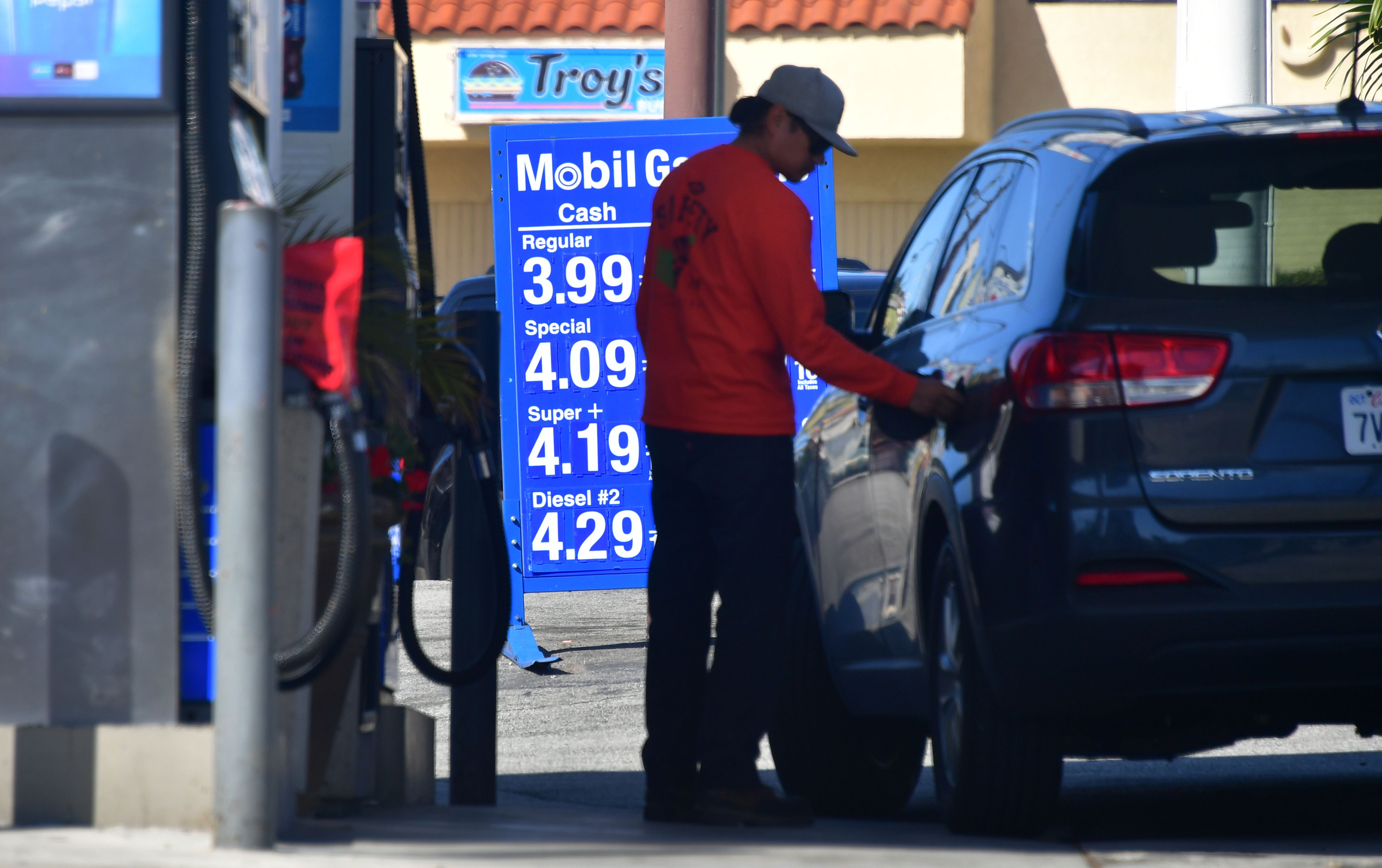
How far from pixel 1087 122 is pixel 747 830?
1.78 meters

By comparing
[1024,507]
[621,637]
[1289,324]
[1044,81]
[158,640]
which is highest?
[1044,81]

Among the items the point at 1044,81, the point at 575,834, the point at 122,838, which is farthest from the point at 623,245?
the point at 1044,81

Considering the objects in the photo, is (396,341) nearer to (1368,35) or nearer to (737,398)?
(737,398)

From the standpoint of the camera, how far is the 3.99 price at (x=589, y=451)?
912 centimetres

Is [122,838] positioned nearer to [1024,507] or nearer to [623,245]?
[1024,507]

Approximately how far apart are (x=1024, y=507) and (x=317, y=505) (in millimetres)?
1399

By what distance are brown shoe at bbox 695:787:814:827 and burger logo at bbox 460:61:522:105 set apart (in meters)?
16.5

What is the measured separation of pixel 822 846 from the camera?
166 inches

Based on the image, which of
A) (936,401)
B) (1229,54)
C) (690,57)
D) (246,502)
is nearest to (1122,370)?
(936,401)

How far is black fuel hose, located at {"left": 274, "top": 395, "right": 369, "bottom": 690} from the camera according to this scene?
3.67 metres

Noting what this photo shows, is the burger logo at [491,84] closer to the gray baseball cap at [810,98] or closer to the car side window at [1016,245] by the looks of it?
the gray baseball cap at [810,98]

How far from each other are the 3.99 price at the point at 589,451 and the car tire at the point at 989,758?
4672mm

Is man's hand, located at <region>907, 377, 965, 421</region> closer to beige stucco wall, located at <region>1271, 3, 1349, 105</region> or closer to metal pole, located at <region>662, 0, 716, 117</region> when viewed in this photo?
metal pole, located at <region>662, 0, 716, 117</region>

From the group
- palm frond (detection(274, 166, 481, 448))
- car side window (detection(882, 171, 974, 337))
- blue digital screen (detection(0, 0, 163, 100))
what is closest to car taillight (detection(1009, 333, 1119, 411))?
car side window (detection(882, 171, 974, 337))
